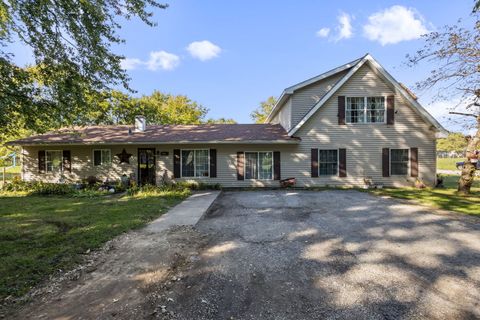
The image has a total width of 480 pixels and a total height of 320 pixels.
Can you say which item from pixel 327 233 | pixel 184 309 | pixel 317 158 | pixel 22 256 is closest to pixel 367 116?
pixel 317 158

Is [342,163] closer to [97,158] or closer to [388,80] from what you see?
[388,80]

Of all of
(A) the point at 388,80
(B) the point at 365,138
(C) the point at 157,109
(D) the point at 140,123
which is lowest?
(B) the point at 365,138

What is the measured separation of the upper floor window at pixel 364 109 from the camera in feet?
45.3

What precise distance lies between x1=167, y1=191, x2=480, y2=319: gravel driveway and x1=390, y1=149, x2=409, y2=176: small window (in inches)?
274

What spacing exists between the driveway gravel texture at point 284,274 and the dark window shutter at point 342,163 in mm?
7112

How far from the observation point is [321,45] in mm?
15812

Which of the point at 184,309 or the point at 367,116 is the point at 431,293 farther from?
the point at 367,116

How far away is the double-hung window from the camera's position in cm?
1420

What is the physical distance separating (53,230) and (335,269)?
249 inches

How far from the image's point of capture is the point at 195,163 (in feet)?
47.0

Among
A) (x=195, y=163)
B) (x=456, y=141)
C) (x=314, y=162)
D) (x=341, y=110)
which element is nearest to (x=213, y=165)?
(x=195, y=163)

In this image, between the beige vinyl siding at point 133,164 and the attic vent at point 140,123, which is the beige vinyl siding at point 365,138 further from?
the attic vent at point 140,123

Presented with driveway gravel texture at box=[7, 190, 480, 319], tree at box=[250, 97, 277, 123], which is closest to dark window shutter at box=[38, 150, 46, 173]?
driveway gravel texture at box=[7, 190, 480, 319]

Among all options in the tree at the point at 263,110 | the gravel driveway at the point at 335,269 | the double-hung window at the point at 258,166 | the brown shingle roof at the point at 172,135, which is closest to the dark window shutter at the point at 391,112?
the brown shingle roof at the point at 172,135
